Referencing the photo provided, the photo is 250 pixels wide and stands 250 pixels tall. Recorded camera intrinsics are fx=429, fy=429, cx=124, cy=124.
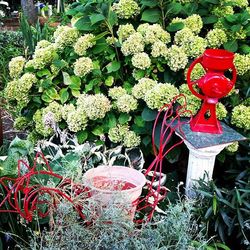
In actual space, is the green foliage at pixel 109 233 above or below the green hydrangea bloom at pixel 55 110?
below

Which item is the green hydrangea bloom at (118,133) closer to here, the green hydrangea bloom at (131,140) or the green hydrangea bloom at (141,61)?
the green hydrangea bloom at (131,140)

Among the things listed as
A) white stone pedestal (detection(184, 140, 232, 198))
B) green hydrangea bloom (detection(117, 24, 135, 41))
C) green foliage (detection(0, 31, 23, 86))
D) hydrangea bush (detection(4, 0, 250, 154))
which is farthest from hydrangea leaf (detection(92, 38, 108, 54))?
green foliage (detection(0, 31, 23, 86))

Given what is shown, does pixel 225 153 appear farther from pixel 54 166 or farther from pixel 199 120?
pixel 54 166

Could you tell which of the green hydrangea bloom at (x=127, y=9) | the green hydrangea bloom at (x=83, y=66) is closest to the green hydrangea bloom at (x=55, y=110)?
the green hydrangea bloom at (x=83, y=66)

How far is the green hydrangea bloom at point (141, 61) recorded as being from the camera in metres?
2.26

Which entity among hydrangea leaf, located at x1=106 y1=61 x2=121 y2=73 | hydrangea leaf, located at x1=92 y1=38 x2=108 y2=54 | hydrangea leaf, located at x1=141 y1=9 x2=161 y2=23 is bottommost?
hydrangea leaf, located at x1=106 y1=61 x2=121 y2=73

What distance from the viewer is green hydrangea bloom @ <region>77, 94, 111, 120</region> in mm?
2279

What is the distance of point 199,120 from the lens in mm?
2064

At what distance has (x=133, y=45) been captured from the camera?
7.42 ft

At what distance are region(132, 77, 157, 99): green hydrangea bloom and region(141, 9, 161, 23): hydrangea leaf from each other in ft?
1.11

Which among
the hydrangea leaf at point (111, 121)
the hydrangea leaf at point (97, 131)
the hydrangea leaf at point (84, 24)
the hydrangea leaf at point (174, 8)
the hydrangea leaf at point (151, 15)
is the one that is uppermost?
the hydrangea leaf at point (174, 8)

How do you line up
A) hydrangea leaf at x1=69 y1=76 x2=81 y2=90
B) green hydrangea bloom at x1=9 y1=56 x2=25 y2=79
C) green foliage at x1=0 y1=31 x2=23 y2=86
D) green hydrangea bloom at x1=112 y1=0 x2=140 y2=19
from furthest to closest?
1. green foliage at x1=0 y1=31 x2=23 y2=86
2. green hydrangea bloom at x1=9 y1=56 x2=25 y2=79
3. hydrangea leaf at x1=69 y1=76 x2=81 y2=90
4. green hydrangea bloom at x1=112 y1=0 x2=140 y2=19

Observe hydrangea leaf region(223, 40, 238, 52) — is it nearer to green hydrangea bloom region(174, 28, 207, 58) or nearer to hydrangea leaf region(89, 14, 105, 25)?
green hydrangea bloom region(174, 28, 207, 58)

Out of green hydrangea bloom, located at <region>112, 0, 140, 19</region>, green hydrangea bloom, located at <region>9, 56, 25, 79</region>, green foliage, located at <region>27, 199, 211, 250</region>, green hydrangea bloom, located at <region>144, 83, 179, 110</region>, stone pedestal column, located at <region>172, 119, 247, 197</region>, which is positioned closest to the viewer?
green foliage, located at <region>27, 199, 211, 250</region>
